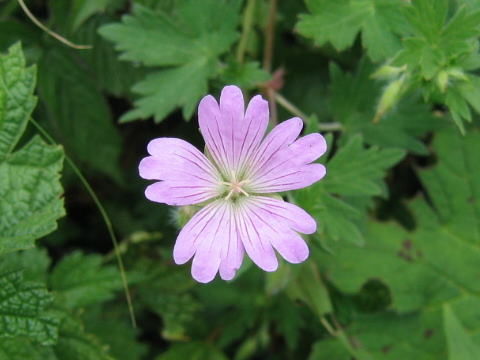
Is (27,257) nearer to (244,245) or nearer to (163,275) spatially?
(163,275)

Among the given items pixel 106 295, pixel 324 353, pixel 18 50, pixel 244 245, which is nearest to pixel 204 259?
pixel 244 245

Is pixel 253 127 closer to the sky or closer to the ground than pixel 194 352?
closer to the sky

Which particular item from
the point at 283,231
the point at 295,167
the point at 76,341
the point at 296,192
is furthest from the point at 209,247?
the point at 76,341

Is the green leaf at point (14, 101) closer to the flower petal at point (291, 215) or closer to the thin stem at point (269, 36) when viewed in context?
the flower petal at point (291, 215)

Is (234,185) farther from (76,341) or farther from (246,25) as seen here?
(246,25)

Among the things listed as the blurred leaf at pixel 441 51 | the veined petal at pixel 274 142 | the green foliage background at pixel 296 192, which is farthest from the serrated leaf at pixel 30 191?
the blurred leaf at pixel 441 51

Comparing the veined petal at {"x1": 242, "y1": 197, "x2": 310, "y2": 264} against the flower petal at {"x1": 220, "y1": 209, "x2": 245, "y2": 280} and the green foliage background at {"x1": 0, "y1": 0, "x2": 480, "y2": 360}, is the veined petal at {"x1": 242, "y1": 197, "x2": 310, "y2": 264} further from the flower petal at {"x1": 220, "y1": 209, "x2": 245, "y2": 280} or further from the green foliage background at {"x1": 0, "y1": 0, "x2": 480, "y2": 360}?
the green foliage background at {"x1": 0, "y1": 0, "x2": 480, "y2": 360}

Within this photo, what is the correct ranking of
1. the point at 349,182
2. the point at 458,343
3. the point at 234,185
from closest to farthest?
the point at 234,185, the point at 349,182, the point at 458,343
